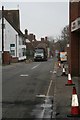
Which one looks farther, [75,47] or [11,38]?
[11,38]

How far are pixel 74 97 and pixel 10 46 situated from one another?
70.4 meters

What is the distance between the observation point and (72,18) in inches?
1053

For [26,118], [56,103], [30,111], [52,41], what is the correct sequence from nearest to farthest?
1. [26,118]
2. [30,111]
3. [56,103]
4. [52,41]

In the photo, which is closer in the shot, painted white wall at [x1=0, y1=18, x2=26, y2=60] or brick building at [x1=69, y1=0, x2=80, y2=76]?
brick building at [x1=69, y1=0, x2=80, y2=76]

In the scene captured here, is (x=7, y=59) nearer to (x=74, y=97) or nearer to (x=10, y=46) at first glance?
(x=10, y=46)

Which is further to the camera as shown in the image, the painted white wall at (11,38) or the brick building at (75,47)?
the painted white wall at (11,38)

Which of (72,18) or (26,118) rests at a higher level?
(72,18)

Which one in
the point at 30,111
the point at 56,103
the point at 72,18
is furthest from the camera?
the point at 72,18

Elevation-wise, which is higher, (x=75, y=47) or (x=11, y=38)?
(x=11, y=38)

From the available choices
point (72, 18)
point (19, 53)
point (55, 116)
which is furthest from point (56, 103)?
point (19, 53)

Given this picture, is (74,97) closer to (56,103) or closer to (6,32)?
(56,103)

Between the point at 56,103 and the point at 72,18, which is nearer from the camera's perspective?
the point at 56,103

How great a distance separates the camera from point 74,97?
1099 centimetres

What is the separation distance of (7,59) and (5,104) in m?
48.6
